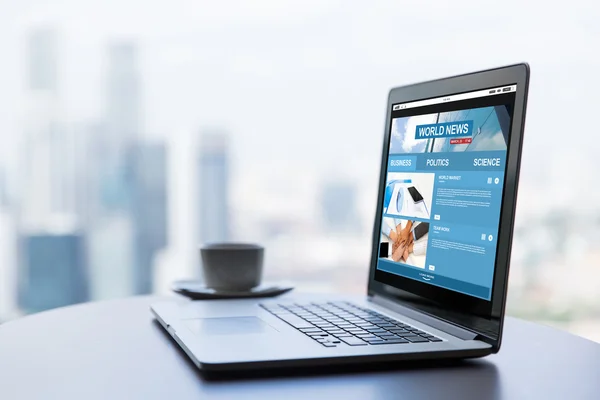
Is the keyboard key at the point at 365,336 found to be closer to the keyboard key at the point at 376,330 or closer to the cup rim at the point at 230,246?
the keyboard key at the point at 376,330

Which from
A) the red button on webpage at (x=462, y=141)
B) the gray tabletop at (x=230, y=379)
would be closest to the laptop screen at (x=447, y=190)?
the red button on webpage at (x=462, y=141)

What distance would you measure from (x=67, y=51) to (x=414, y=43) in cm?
197

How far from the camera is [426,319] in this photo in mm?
944

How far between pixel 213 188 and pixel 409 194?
10.7ft

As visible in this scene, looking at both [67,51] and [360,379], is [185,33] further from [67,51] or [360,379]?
[360,379]

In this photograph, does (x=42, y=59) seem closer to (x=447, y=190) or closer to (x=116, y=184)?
(x=116, y=184)

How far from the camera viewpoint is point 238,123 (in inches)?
159

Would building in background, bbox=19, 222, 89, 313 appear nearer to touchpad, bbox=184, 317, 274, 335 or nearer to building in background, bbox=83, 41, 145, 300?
building in background, bbox=83, 41, 145, 300

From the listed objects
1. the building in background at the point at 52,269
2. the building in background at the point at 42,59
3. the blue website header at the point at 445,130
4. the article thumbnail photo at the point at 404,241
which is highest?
the building in background at the point at 42,59

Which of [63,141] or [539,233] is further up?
[63,141]

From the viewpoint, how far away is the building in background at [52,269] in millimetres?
4203

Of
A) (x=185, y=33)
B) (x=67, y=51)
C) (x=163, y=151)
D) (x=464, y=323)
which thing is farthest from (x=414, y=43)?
(x=464, y=323)

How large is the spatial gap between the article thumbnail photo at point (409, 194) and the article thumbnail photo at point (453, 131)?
1.6 inches

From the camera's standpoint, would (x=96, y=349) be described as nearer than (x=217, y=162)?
Yes
